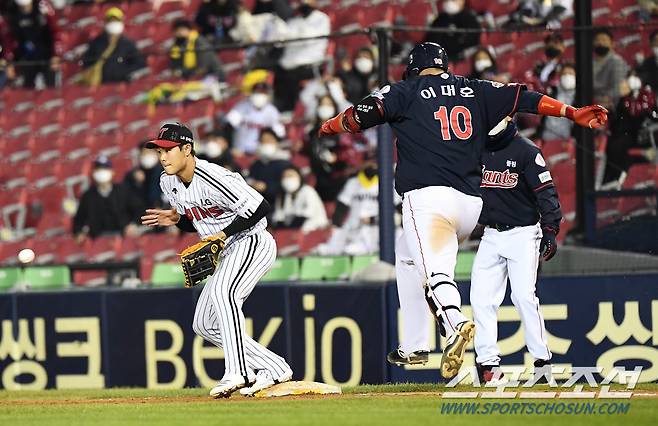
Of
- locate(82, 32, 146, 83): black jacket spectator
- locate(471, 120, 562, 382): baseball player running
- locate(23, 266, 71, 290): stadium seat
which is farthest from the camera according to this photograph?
locate(82, 32, 146, 83): black jacket spectator

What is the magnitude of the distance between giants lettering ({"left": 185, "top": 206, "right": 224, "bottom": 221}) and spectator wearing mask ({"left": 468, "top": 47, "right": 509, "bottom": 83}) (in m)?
4.32

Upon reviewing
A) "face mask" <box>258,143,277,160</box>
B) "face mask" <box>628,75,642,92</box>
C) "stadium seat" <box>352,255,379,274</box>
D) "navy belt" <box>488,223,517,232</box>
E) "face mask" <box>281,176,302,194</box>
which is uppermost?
"face mask" <box>628,75,642,92</box>

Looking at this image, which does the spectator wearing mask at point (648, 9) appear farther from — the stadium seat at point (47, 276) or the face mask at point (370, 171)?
the stadium seat at point (47, 276)

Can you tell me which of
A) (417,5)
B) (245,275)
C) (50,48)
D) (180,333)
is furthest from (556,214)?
(50,48)

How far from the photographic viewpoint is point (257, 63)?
15008 mm

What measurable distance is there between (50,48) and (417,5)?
5277 millimetres

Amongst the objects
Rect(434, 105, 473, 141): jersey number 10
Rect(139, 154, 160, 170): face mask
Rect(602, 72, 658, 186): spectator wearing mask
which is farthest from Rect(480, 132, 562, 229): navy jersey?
Rect(139, 154, 160, 170): face mask

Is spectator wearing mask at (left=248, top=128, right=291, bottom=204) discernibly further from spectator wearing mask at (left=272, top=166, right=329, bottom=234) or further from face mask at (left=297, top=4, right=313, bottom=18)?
face mask at (left=297, top=4, right=313, bottom=18)

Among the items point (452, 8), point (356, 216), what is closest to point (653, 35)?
point (356, 216)

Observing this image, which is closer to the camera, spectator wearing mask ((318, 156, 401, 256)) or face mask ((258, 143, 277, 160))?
spectator wearing mask ((318, 156, 401, 256))

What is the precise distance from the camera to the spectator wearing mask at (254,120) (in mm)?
15195

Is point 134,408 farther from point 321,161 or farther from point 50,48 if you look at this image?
point 50,48

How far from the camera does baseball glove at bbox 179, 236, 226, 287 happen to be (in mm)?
8422

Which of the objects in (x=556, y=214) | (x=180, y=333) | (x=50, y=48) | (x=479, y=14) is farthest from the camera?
(x=50, y=48)
